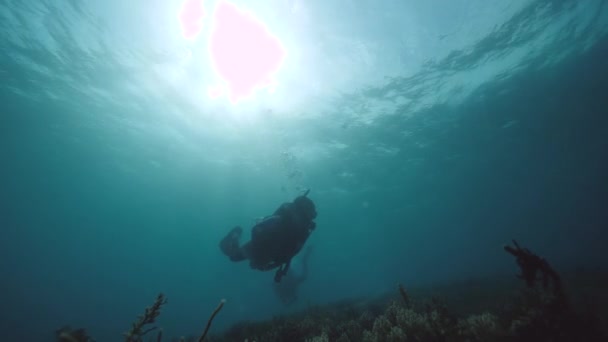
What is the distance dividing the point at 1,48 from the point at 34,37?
3988 mm

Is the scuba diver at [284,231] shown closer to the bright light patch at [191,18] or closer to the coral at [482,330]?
the coral at [482,330]

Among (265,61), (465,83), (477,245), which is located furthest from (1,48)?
(477,245)

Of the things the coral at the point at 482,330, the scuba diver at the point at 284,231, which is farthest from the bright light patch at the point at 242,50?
the coral at the point at 482,330

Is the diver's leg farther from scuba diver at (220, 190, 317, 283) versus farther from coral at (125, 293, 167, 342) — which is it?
coral at (125, 293, 167, 342)

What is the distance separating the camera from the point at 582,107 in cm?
2742

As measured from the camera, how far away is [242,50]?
15961 mm

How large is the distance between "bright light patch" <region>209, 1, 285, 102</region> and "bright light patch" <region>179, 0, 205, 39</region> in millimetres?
710

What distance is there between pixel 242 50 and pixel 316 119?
8701mm

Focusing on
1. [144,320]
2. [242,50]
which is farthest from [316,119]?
[144,320]

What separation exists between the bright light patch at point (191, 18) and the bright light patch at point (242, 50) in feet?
2.33

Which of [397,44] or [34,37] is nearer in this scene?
[397,44]

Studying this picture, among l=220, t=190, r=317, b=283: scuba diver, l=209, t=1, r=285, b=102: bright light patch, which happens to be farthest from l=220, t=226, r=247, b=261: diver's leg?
l=209, t=1, r=285, b=102: bright light patch

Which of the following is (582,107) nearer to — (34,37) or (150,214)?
(34,37)

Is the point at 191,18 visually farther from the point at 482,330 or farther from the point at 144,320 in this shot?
the point at 482,330
